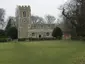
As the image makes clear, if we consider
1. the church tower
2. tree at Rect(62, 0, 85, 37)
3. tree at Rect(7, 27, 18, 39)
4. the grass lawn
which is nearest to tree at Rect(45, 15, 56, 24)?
the church tower

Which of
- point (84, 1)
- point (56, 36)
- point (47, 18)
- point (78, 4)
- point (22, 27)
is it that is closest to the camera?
point (84, 1)

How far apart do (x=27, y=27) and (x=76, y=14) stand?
4032cm

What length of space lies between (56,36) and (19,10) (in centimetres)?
2599

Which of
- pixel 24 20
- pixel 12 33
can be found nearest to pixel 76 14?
pixel 12 33

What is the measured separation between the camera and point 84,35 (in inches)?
2333

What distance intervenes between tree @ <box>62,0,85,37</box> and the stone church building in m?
33.4

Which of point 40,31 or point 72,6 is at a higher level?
point 72,6

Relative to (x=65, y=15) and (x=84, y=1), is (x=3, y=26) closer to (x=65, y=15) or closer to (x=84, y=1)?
(x=65, y=15)

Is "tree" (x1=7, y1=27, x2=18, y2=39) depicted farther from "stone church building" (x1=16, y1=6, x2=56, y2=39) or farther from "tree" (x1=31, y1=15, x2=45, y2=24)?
"tree" (x1=31, y1=15, x2=45, y2=24)

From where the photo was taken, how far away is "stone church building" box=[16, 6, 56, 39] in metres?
93.3

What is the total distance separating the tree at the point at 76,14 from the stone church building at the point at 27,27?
33.4 metres

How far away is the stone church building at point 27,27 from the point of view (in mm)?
93338

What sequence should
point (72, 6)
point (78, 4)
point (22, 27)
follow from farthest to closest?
1. point (22, 27)
2. point (72, 6)
3. point (78, 4)

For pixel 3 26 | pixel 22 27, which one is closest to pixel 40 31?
pixel 22 27
